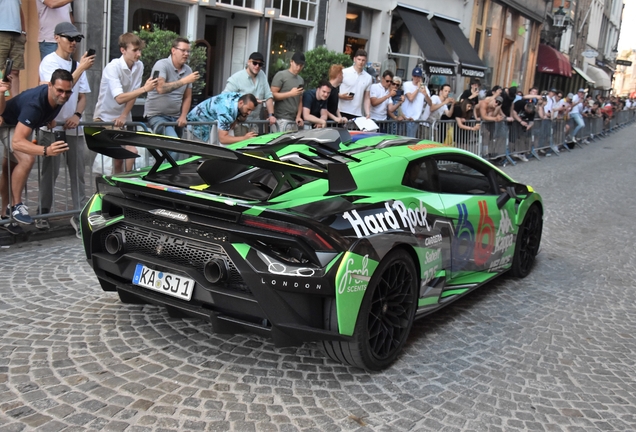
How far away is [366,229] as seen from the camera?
402cm

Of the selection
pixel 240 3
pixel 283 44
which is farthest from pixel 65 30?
pixel 283 44

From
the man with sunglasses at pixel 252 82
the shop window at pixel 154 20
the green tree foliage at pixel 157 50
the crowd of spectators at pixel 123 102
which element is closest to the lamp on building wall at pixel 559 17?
the crowd of spectators at pixel 123 102

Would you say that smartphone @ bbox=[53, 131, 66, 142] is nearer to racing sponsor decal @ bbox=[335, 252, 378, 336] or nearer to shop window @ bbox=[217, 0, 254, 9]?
racing sponsor decal @ bbox=[335, 252, 378, 336]

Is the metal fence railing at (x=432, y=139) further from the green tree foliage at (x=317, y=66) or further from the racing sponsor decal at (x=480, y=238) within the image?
the racing sponsor decal at (x=480, y=238)

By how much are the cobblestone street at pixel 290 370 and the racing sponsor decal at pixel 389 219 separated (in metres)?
0.87

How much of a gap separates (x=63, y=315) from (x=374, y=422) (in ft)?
7.80

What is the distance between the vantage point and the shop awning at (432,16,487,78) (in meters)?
23.2

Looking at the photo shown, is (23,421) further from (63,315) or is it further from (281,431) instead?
(63,315)

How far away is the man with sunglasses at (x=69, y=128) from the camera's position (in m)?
6.95

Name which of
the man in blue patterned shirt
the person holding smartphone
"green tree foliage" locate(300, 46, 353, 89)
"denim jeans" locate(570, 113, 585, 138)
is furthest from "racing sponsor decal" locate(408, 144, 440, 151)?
"denim jeans" locate(570, 113, 585, 138)

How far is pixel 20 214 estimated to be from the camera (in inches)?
260

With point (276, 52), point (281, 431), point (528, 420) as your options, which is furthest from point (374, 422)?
point (276, 52)

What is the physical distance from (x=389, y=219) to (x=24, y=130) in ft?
12.5

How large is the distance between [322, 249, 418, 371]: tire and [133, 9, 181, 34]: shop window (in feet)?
30.3
